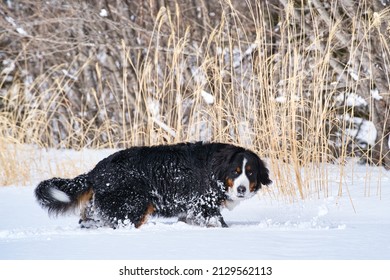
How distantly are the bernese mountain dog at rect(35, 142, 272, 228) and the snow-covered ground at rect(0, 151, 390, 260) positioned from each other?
0.20 meters

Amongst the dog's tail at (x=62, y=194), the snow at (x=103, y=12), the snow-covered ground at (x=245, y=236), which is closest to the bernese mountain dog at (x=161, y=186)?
the dog's tail at (x=62, y=194)

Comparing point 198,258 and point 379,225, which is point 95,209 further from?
point 379,225

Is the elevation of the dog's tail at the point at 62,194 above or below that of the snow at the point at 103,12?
below

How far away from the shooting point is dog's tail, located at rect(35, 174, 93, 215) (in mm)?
5113

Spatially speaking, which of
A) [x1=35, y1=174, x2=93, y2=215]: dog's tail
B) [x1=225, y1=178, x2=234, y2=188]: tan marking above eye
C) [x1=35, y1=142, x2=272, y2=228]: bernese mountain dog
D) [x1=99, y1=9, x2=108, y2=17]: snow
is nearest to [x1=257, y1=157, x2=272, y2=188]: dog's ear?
[x1=35, y1=142, x2=272, y2=228]: bernese mountain dog

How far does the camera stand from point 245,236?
4281 millimetres

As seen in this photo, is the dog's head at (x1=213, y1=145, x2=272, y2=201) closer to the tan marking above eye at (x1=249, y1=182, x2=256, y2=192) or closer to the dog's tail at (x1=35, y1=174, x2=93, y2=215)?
the tan marking above eye at (x1=249, y1=182, x2=256, y2=192)

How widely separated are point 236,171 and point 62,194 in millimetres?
1367

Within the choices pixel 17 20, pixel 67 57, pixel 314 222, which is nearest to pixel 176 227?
pixel 314 222

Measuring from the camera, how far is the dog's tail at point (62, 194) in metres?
5.11

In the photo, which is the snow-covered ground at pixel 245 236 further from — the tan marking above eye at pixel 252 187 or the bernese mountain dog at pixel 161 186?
the tan marking above eye at pixel 252 187

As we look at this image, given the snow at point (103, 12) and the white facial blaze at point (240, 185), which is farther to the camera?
the snow at point (103, 12)

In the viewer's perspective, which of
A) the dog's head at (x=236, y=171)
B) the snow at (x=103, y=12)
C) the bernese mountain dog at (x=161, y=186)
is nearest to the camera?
the bernese mountain dog at (x=161, y=186)
